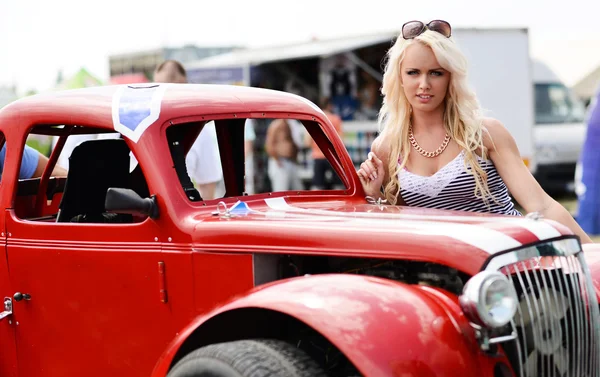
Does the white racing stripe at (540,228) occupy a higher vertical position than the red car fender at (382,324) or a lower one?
higher

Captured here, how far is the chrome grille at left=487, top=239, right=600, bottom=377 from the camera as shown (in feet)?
10.6

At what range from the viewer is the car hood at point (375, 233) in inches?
127

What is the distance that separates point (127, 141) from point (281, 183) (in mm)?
10947

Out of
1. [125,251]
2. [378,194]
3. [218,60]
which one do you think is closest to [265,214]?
[125,251]

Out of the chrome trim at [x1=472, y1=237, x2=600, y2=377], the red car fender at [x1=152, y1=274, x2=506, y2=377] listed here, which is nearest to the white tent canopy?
the chrome trim at [x1=472, y1=237, x2=600, y2=377]

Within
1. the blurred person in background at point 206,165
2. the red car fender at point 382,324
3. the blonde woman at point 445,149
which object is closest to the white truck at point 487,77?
the blurred person in background at point 206,165

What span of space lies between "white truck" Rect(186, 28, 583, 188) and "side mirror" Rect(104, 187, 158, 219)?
972cm

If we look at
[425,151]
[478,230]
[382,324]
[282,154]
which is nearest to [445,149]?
[425,151]

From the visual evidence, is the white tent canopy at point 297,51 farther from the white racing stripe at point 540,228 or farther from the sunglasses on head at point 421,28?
the white racing stripe at point 540,228

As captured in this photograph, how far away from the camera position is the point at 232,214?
381 centimetres

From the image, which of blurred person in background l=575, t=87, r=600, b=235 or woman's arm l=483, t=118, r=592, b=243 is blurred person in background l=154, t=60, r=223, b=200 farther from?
Result: blurred person in background l=575, t=87, r=600, b=235

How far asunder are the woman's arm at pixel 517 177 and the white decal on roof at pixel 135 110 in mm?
1581

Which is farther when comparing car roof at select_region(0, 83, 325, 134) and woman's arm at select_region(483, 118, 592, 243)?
woman's arm at select_region(483, 118, 592, 243)

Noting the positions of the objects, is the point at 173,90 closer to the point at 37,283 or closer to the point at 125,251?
the point at 125,251
